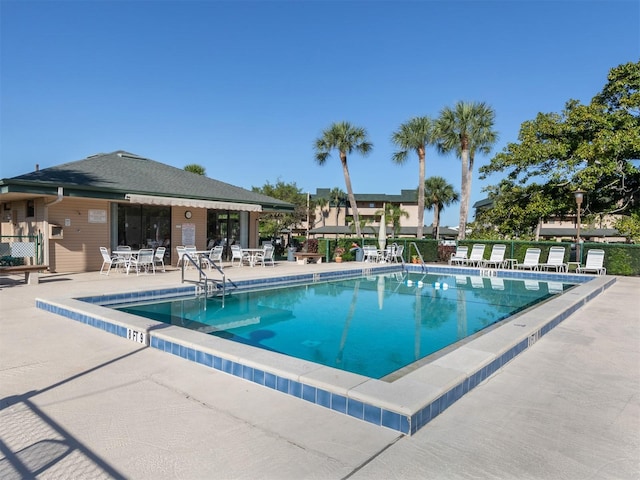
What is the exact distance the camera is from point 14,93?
1667 cm

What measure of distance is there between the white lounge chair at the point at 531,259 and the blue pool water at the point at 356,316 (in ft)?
13.1

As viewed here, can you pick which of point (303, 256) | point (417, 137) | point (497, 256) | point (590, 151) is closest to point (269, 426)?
point (303, 256)

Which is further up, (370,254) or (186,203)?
(186,203)

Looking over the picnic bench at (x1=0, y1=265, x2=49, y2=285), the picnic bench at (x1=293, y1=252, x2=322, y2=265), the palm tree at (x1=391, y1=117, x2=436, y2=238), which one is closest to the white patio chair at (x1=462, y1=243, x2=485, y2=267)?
the picnic bench at (x1=293, y1=252, x2=322, y2=265)

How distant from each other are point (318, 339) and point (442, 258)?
1761 centimetres

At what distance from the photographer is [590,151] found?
765 inches

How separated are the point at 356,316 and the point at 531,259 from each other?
1304 centimetres

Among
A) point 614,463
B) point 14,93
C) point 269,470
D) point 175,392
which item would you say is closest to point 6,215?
point 14,93

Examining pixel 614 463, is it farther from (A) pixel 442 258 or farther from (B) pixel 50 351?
(A) pixel 442 258

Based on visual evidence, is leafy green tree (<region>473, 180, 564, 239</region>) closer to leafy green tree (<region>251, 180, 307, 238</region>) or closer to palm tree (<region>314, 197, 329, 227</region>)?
leafy green tree (<region>251, 180, 307, 238</region>)

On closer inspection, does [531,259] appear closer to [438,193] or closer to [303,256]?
[303,256]

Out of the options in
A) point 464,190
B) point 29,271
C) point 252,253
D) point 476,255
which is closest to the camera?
point 29,271

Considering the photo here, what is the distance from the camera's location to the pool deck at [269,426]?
2826 millimetres

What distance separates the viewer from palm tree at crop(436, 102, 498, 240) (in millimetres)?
26609
